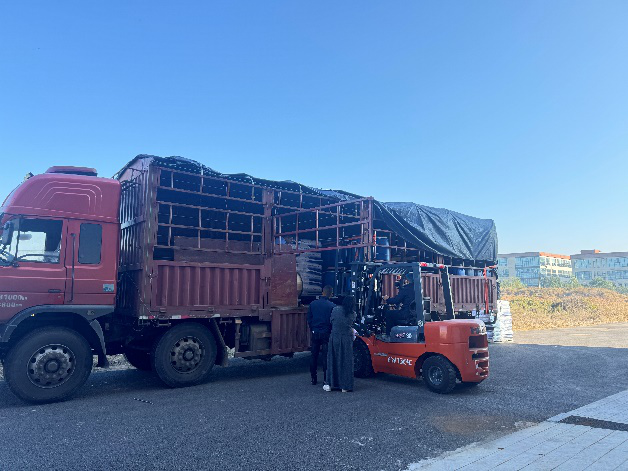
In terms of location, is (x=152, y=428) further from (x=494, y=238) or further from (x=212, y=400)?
(x=494, y=238)

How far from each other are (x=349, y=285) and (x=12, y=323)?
582 centimetres


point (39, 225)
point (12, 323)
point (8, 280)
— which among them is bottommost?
point (12, 323)

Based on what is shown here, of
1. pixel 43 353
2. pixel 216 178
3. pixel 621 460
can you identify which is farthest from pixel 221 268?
pixel 621 460

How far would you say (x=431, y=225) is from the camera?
12336mm

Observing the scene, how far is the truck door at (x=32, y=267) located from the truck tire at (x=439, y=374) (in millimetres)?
6149

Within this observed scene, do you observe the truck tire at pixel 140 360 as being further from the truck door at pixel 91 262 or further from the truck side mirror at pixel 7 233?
the truck side mirror at pixel 7 233

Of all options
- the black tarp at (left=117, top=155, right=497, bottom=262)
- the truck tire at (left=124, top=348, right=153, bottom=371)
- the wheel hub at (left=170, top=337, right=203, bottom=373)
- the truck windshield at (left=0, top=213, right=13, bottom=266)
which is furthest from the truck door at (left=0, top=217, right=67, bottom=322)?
the truck tire at (left=124, top=348, right=153, bottom=371)

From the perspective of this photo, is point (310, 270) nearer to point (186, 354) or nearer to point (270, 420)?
point (186, 354)

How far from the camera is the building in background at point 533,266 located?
10169cm

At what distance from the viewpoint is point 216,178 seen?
9383 millimetres

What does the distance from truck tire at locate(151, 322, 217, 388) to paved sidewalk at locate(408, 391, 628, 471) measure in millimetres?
5159

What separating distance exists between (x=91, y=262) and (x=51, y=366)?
171 cm

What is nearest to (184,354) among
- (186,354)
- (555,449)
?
(186,354)

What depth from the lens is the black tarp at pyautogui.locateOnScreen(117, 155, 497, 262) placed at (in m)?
10.6
